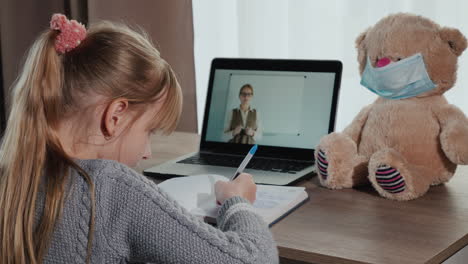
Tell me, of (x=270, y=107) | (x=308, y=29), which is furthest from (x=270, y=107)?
(x=308, y=29)

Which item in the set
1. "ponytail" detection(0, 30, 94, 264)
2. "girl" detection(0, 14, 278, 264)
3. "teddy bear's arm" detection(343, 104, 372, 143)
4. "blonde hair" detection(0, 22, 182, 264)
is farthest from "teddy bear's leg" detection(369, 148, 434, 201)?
"ponytail" detection(0, 30, 94, 264)

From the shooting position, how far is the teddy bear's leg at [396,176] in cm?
123

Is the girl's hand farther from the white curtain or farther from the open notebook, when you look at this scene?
the white curtain

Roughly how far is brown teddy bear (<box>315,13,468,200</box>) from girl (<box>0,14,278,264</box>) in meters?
0.35

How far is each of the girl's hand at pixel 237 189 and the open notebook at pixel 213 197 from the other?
32 millimetres

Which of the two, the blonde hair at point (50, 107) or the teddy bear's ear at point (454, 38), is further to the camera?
the teddy bear's ear at point (454, 38)

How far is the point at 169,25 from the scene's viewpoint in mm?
2373

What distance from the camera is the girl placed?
91 centimetres

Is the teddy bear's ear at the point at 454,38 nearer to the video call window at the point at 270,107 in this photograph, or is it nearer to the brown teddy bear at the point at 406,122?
the brown teddy bear at the point at 406,122

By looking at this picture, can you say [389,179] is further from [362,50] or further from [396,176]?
[362,50]

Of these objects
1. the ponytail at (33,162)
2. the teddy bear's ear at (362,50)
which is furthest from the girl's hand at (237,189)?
the teddy bear's ear at (362,50)

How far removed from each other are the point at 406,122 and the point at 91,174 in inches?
25.1

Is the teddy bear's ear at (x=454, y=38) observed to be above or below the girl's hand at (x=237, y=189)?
above

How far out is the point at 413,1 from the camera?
2.17m
